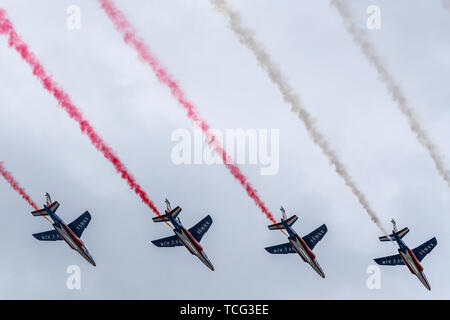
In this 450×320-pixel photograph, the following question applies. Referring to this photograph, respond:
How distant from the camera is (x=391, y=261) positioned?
78125 millimetres

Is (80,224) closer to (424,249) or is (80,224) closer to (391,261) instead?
(391,261)

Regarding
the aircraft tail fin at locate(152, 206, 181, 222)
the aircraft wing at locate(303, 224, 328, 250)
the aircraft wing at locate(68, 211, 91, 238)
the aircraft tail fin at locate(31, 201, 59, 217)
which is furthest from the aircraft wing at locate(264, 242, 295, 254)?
the aircraft tail fin at locate(31, 201, 59, 217)

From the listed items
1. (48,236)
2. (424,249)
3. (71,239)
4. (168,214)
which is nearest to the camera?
(168,214)

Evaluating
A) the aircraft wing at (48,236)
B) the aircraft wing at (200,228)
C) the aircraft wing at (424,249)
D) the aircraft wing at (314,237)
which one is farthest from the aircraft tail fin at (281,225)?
the aircraft wing at (48,236)

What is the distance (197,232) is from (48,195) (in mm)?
13002

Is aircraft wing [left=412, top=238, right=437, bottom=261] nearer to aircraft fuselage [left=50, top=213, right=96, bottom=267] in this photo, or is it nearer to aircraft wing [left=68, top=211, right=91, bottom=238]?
aircraft fuselage [left=50, top=213, right=96, bottom=267]

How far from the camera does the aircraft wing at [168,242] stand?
7549 cm

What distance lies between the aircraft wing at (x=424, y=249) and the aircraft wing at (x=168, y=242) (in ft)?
65.3

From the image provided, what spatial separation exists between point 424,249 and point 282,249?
12.2 meters

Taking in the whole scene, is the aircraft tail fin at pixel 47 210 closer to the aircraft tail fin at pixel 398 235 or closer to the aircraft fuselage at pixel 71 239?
the aircraft fuselage at pixel 71 239

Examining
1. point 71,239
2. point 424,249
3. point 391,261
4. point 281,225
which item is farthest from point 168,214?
point 424,249
